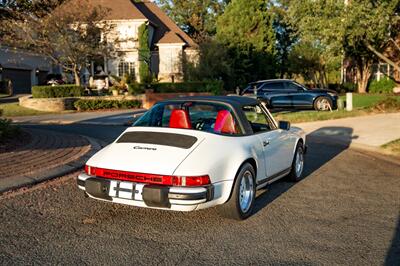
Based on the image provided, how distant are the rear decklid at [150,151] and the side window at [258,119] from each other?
1.28 meters

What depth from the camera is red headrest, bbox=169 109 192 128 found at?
18.4ft

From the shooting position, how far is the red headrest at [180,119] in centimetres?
560

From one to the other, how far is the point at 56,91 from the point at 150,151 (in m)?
22.3

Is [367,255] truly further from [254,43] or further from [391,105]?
[254,43]

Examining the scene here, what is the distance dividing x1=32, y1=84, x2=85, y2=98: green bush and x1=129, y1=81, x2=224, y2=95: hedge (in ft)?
12.7

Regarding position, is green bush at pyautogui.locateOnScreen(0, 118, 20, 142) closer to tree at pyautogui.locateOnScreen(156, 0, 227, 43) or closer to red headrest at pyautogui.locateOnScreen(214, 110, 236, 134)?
red headrest at pyautogui.locateOnScreen(214, 110, 236, 134)

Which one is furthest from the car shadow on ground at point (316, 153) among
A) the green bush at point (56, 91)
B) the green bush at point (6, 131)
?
the green bush at point (56, 91)

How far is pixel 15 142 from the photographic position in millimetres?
9219

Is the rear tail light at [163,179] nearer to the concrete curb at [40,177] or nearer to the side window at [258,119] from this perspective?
the side window at [258,119]

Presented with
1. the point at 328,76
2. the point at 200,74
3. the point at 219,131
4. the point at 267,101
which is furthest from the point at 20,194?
the point at 328,76

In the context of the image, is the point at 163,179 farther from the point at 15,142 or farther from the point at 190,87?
the point at 190,87

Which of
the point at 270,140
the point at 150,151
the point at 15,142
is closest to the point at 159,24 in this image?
the point at 15,142

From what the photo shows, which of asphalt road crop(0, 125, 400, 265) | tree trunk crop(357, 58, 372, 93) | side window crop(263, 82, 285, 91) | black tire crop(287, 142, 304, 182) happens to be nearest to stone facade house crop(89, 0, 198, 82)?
tree trunk crop(357, 58, 372, 93)

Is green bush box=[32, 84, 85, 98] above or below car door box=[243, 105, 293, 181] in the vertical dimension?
above
